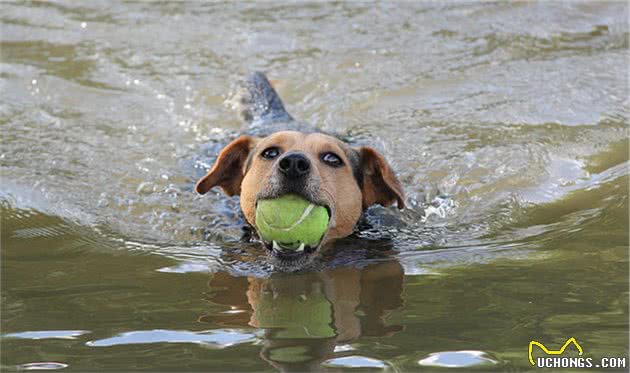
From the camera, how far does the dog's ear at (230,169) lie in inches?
226

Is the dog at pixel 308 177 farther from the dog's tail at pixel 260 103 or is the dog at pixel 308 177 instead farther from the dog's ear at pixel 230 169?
the dog's tail at pixel 260 103

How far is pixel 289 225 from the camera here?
15.3 ft

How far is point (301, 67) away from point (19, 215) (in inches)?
165

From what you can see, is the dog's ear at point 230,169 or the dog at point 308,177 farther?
the dog's ear at point 230,169

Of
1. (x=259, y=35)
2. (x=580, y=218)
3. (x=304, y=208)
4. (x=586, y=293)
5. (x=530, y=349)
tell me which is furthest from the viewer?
(x=259, y=35)

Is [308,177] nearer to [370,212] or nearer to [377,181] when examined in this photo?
[377,181]

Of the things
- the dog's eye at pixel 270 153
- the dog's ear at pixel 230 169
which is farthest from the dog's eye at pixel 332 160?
the dog's ear at pixel 230 169

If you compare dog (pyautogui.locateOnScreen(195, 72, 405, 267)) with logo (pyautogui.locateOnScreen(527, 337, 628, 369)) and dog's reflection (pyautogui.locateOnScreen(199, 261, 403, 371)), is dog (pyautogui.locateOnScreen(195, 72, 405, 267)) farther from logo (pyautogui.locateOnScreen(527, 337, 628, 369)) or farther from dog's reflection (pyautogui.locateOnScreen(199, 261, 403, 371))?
logo (pyautogui.locateOnScreen(527, 337, 628, 369))

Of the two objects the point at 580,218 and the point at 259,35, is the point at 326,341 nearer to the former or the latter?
the point at 580,218

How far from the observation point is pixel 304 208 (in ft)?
15.4

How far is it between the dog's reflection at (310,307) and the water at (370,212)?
0.7 inches

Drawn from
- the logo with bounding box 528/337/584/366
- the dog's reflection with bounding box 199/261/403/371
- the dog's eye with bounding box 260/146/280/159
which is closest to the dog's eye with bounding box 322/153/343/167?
the dog's eye with bounding box 260/146/280/159

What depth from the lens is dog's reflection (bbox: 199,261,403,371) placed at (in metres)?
3.49

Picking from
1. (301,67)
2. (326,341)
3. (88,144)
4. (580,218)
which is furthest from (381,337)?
(301,67)
